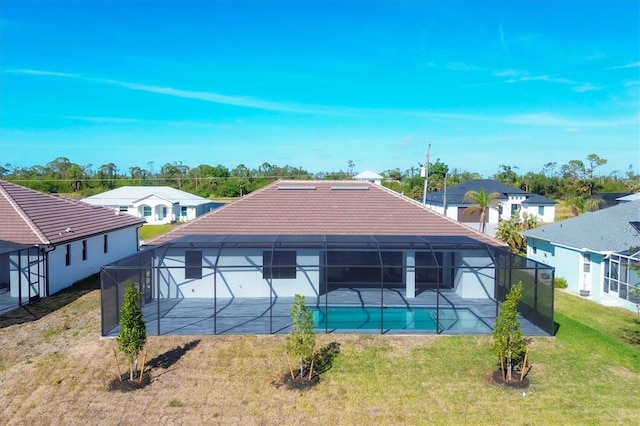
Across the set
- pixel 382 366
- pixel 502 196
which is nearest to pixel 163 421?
pixel 382 366

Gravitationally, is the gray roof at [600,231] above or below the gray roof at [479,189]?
below

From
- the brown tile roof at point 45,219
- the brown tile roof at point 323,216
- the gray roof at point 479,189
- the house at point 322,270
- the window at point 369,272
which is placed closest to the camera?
the house at point 322,270

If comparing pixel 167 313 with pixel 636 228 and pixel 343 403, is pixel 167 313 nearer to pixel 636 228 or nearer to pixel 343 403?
pixel 343 403

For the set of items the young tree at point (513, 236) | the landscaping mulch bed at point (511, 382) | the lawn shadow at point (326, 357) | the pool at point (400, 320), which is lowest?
the landscaping mulch bed at point (511, 382)

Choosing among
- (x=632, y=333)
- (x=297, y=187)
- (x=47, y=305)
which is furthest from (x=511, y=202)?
(x=47, y=305)

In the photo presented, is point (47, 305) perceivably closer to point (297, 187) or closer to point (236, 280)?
point (236, 280)

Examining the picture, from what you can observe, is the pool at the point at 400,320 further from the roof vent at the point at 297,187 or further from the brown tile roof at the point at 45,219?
the brown tile roof at the point at 45,219

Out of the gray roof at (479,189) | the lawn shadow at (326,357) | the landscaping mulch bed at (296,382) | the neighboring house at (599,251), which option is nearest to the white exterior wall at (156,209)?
the gray roof at (479,189)

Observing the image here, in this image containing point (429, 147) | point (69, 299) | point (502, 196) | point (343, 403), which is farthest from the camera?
point (502, 196)
